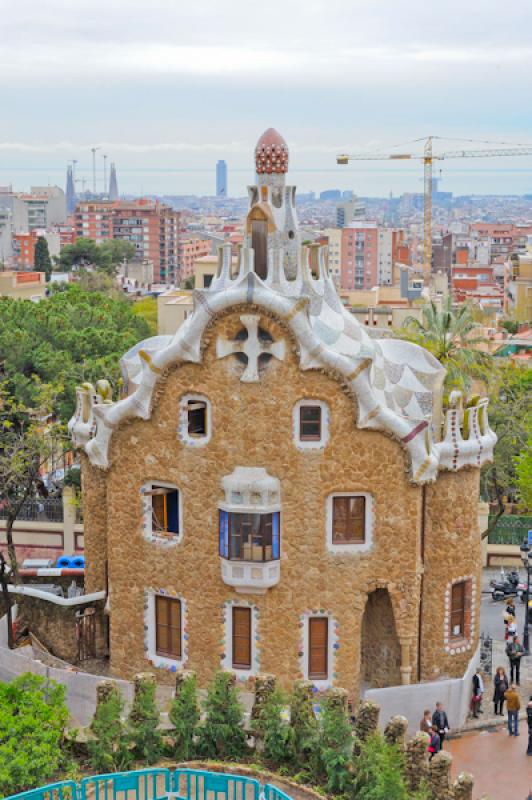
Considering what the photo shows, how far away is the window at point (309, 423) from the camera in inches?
1003

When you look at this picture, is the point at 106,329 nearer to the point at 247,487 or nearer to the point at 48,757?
the point at 247,487

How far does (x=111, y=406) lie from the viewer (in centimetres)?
2673

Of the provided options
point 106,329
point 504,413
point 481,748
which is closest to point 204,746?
point 481,748

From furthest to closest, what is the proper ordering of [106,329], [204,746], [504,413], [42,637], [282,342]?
[106,329], [504,413], [42,637], [282,342], [204,746]

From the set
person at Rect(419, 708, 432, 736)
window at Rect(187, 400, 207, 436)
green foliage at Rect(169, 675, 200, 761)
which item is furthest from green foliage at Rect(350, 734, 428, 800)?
window at Rect(187, 400, 207, 436)

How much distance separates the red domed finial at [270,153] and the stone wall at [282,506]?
13.9 ft

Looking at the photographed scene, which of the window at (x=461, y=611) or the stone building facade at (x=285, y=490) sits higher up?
the stone building facade at (x=285, y=490)

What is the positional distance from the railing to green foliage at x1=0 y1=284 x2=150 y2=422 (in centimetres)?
458

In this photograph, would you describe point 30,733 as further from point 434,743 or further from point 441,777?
Result: point 434,743

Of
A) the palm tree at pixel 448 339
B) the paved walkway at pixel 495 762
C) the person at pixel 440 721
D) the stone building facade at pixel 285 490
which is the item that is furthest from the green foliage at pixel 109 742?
the palm tree at pixel 448 339

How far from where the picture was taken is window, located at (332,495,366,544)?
25.9m

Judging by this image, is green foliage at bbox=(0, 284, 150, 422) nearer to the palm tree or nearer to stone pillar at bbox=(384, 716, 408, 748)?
the palm tree

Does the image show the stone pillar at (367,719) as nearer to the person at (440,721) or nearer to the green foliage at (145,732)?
the person at (440,721)

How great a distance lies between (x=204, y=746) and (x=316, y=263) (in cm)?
1137
